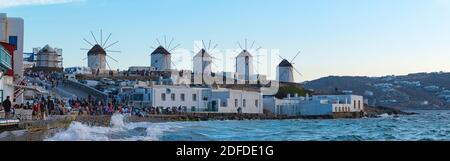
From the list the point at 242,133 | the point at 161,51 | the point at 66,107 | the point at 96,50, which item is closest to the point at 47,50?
the point at 96,50

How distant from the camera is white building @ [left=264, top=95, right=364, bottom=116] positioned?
5219cm

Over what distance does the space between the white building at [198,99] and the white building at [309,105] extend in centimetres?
266

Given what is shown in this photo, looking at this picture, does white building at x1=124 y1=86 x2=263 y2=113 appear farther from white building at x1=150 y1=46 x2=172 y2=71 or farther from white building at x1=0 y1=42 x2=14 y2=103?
white building at x1=150 y1=46 x2=172 y2=71

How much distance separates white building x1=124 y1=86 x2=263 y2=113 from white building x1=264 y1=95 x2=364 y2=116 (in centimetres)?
266

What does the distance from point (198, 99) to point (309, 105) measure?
12422mm

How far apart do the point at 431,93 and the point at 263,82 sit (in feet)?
→ 74.5

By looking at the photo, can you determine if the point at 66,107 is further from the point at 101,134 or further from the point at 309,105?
the point at 309,105

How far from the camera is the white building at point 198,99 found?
137 feet

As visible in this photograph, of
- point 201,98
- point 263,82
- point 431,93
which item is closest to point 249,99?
point 201,98

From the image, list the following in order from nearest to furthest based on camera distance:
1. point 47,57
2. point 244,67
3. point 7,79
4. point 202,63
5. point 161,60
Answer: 1. point 7,79
2. point 47,57
3. point 244,67
4. point 202,63
5. point 161,60

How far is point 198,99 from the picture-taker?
45031 mm

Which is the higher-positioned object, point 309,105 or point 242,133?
point 309,105

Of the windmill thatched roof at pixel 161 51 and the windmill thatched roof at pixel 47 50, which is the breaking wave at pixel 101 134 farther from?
the windmill thatched roof at pixel 161 51
